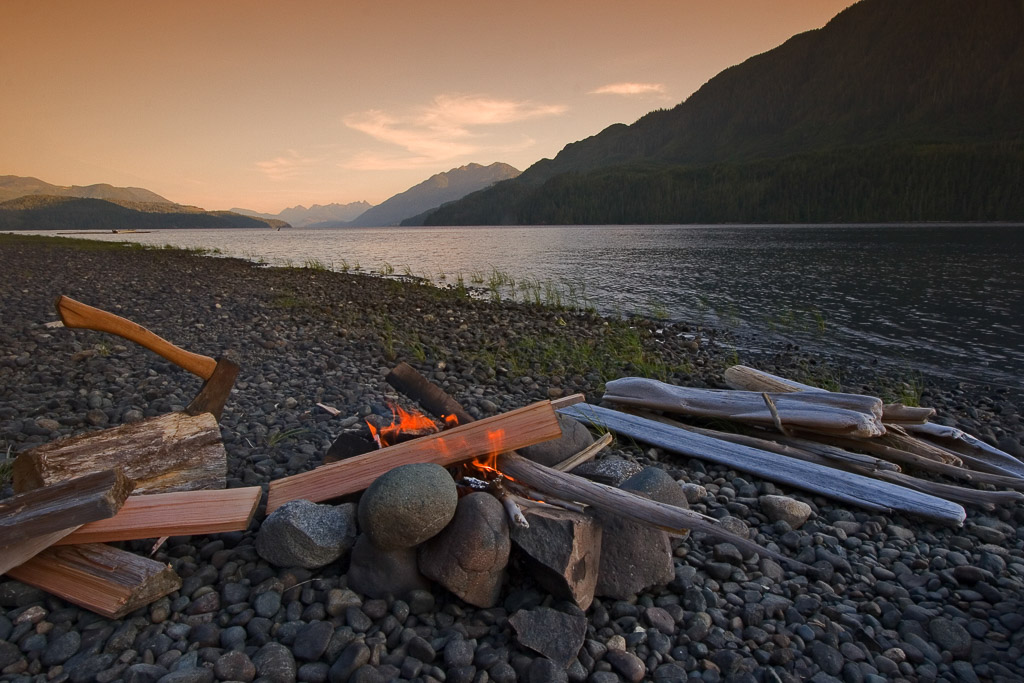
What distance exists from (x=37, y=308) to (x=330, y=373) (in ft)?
32.8

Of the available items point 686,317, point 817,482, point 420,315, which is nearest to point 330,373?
point 817,482

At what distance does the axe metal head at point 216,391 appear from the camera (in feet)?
14.7

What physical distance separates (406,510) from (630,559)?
1.48 meters

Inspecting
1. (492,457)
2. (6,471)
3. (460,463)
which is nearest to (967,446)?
(492,457)

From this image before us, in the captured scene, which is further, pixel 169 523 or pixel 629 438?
pixel 629 438

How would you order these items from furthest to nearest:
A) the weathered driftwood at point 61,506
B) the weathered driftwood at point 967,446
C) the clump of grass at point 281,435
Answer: the weathered driftwood at point 967,446 → the clump of grass at point 281,435 → the weathered driftwood at point 61,506

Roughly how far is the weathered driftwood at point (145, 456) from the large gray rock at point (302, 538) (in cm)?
110

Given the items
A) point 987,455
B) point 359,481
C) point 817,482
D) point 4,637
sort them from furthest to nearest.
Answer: point 987,455, point 817,482, point 359,481, point 4,637

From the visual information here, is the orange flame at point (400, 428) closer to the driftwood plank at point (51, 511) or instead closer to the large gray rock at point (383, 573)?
the large gray rock at point (383, 573)

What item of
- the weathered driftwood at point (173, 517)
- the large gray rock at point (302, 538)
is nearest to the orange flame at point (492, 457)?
the large gray rock at point (302, 538)

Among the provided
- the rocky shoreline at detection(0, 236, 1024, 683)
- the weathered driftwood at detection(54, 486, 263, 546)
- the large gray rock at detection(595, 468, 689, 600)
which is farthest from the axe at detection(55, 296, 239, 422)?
the large gray rock at detection(595, 468, 689, 600)

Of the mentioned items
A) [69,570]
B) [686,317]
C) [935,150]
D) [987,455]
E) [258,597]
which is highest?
[935,150]

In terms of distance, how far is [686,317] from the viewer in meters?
18.9

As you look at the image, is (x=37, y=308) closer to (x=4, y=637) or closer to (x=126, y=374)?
(x=126, y=374)
